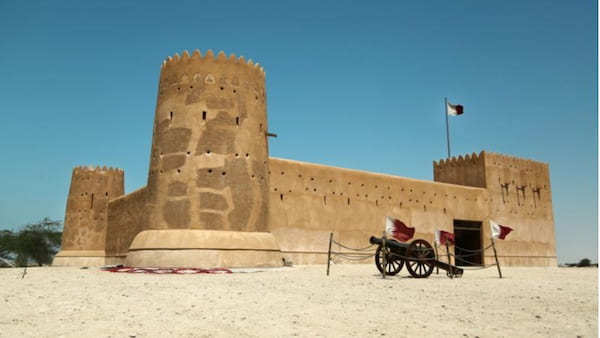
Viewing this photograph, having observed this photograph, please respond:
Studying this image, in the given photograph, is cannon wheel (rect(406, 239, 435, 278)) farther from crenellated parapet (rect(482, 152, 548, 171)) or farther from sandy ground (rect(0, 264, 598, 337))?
crenellated parapet (rect(482, 152, 548, 171))

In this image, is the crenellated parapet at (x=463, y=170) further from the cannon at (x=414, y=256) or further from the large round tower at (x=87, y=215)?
the large round tower at (x=87, y=215)

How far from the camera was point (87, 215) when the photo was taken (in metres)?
26.3

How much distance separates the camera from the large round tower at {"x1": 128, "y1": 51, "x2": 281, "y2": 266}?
14188mm

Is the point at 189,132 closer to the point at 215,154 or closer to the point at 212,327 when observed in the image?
the point at 215,154

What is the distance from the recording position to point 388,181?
2297cm

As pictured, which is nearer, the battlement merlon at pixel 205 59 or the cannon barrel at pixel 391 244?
the cannon barrel at pixel 391 244

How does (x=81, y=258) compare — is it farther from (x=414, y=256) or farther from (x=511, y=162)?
(x=511, y=162)

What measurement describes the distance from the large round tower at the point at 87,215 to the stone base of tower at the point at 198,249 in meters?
12.4

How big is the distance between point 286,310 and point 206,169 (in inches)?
350

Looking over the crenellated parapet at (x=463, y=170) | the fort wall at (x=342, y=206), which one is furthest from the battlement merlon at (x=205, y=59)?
the crenellated parapet at (x=463, y=170)

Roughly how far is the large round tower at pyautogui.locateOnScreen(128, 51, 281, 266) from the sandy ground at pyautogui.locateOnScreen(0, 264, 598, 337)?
476cm

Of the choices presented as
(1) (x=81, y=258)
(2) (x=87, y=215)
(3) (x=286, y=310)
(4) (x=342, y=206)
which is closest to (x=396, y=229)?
(3) (x=286, y=310)

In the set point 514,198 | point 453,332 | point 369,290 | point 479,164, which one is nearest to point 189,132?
point 369,290

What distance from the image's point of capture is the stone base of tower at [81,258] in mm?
25250
